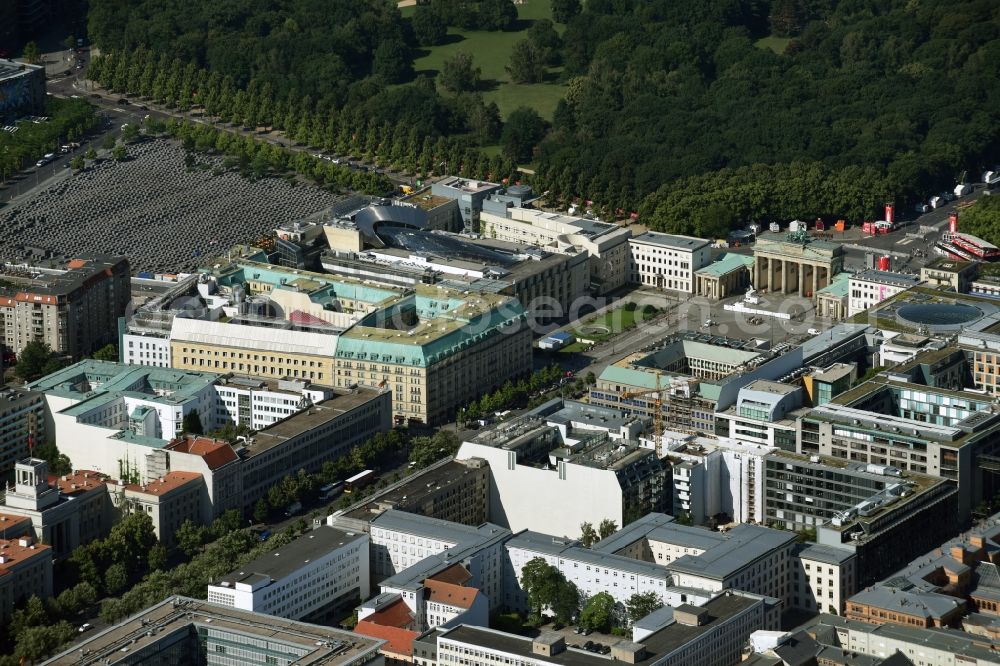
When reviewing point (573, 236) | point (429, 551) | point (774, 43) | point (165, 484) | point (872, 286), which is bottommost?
point (429, 551)

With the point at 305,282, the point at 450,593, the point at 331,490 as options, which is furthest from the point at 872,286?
the point at 450,593

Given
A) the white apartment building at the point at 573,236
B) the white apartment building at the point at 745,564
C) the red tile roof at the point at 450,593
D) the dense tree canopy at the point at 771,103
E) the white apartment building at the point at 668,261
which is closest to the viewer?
the red tile roof at the point at 450,593

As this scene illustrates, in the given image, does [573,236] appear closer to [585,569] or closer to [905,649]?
[585,569]

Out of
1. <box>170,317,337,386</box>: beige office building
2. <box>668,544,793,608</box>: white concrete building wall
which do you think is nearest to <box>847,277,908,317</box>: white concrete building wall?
<box>170,317,337,386</box>: beige office building

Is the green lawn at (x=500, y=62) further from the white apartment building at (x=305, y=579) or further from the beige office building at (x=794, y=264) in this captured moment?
the white apartment building at (x=305, y=579)

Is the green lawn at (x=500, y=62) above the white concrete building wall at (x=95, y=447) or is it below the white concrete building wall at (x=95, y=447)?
above

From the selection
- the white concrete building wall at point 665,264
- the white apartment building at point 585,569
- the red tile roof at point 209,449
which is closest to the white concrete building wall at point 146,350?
the red tile roof at point 209,449

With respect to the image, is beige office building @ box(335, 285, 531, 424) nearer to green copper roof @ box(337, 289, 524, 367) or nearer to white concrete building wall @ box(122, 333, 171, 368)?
green copper roof @ box(337, 289, 524, 367)
